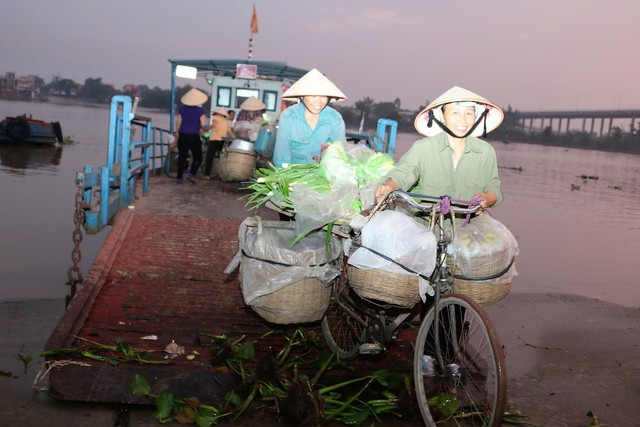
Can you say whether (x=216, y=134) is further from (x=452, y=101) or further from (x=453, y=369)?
(x=453, y=369)

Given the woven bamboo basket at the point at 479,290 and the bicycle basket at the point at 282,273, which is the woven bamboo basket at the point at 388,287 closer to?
the woven bamboo basket at the point at 479,290

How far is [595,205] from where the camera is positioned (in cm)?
2391

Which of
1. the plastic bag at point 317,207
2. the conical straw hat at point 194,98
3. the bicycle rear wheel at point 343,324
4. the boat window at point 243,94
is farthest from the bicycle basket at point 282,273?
the boat window at point 243,94

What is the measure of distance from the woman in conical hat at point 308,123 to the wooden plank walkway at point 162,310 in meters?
1.40

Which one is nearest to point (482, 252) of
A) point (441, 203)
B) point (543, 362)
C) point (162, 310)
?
point (441, 203)

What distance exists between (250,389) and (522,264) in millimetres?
9332

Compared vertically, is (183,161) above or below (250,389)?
above

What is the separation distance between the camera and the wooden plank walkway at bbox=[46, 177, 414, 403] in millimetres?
4121

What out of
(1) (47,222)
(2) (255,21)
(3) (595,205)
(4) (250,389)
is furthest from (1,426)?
(3) (595,205)

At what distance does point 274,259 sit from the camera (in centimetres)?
401

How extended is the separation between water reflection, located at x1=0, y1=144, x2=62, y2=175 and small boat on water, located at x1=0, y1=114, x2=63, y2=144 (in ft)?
1.38

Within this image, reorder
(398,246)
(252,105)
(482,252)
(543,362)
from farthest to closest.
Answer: (252,105), (543,362), (482,252), (398,246)

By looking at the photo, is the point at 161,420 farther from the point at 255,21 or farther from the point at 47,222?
the point at 255,21

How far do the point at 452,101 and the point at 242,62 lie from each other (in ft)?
48.4
